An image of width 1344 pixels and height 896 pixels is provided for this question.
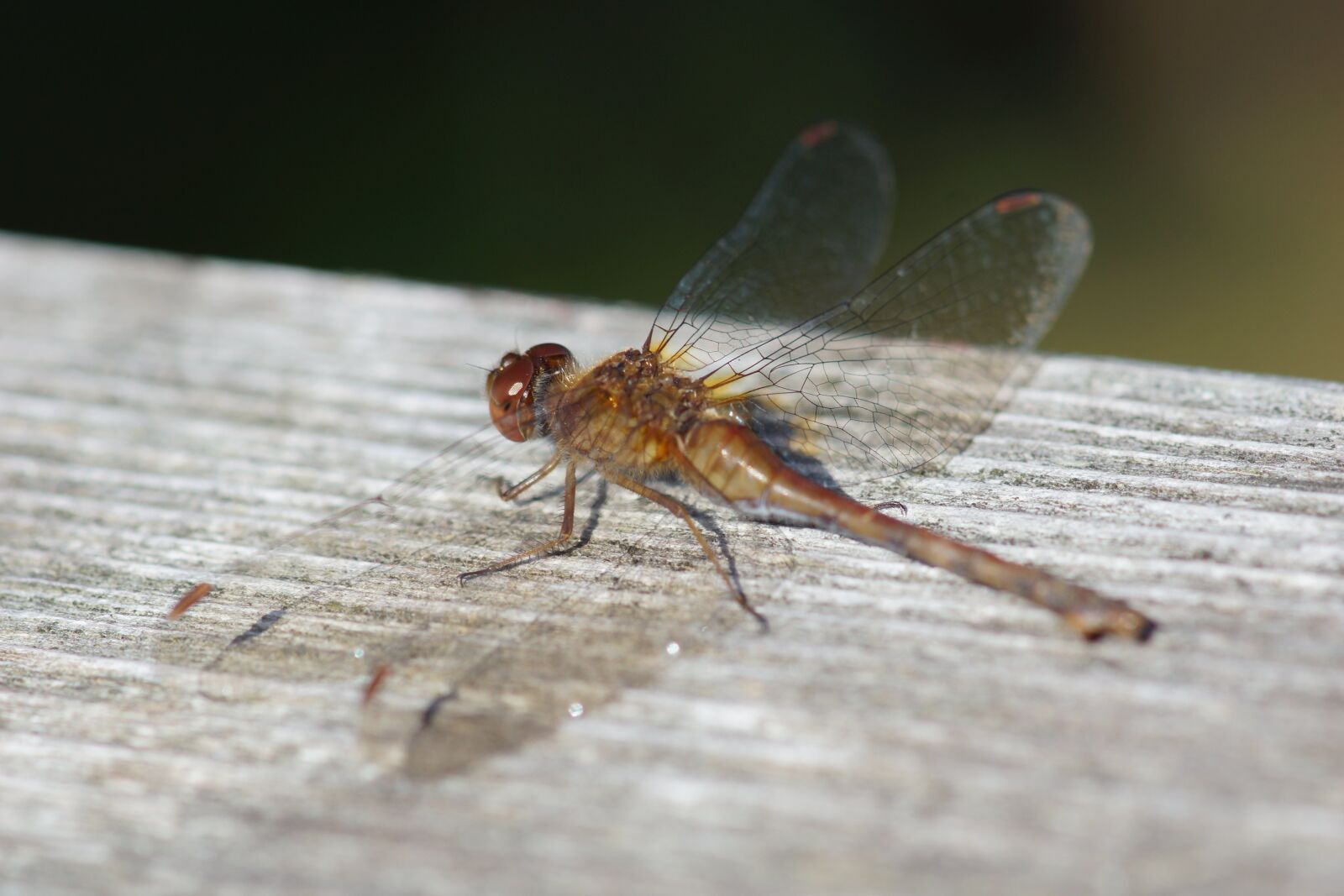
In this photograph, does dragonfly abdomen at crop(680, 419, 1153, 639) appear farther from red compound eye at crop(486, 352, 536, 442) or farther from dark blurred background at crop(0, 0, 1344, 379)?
dark blurred background at crop(0, 0, 1344, 379)

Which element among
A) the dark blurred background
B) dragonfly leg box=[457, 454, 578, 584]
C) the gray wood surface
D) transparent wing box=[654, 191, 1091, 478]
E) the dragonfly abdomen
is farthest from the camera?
the dark blurred background

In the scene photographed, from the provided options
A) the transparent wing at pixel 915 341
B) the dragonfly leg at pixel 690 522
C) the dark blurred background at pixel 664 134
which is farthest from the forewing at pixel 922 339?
the dark blurred background at pixel 664 134

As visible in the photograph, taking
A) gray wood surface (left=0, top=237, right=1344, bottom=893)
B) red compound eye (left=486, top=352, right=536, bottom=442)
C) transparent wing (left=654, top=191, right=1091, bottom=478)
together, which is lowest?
gray wood surface (left=0, top=237, right=1344, bottom=893)

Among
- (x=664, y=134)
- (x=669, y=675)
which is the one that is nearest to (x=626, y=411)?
(x=669, y=675)

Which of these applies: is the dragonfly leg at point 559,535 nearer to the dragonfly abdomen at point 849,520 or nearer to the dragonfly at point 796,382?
the dragonfly at point 796,382

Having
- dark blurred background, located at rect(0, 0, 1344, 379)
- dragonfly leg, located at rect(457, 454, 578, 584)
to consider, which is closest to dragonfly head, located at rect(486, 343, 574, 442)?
dragonfly leg, located at rect(457, 454, 578, 584)

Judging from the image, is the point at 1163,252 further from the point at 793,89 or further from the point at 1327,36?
the point at 793,89

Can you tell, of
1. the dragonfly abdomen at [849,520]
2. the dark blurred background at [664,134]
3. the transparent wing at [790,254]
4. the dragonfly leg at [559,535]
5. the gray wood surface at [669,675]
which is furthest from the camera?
the dark blurred background at [664,134]

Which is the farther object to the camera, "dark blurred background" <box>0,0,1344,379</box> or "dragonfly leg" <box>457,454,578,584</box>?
"dark blurred background" <box>0,0,1344,379</box>
